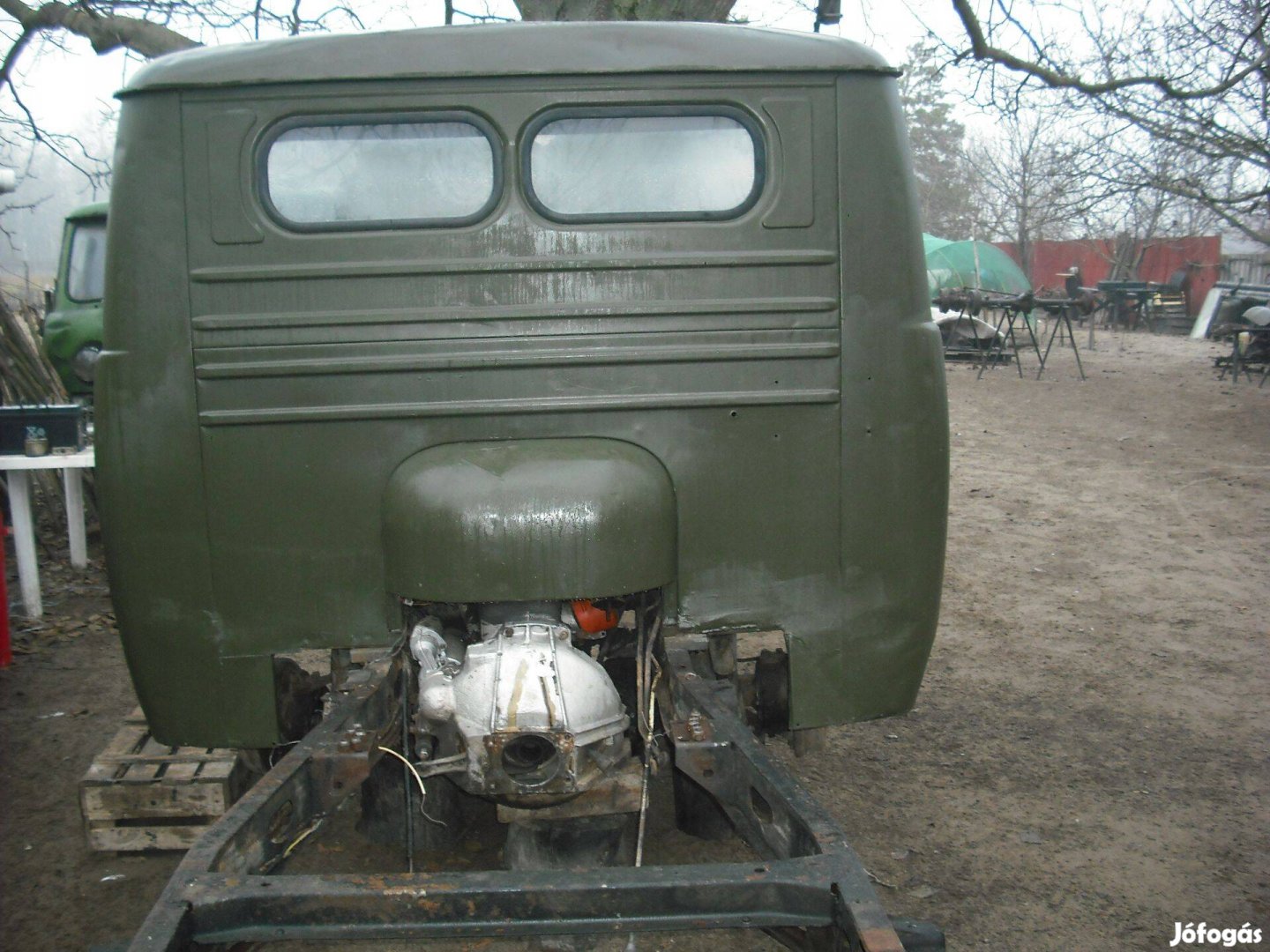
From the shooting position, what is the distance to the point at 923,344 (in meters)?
3.15

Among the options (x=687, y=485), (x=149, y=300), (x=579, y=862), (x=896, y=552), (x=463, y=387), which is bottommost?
(x=579, y=862)

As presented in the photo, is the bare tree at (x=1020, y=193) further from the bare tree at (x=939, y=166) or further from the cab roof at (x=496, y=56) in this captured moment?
the cab roof at (x=496, y=56)

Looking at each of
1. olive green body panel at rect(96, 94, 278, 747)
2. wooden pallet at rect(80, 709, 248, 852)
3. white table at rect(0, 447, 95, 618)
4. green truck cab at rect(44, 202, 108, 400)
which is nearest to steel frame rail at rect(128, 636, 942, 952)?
olive green body panel at rect(96, 94, 278, 747)

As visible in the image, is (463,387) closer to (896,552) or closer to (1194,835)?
(896,552)

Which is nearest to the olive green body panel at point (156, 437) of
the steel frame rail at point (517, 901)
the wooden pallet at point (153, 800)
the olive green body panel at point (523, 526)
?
the olive green body panel at point (523, 526)

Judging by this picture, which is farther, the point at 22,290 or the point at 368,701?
the point at 22,290

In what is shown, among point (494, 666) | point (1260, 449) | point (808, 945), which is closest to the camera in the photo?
point (808, 945)

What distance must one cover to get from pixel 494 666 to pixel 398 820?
44.6 inches

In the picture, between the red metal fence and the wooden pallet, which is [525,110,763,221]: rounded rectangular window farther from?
the red metal fence

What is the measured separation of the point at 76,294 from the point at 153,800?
7263 millimetres

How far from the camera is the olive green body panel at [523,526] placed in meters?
2.76

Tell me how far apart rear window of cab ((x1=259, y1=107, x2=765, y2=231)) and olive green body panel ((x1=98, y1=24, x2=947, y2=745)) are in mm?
45

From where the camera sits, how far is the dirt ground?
3438 mm

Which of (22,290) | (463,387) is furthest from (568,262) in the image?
(22,290)
